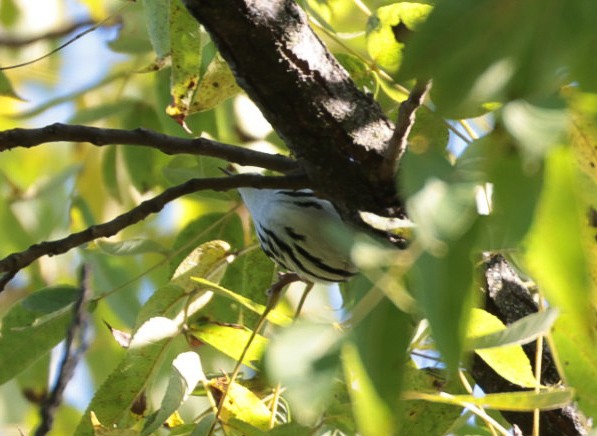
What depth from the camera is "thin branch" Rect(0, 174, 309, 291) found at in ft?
3.81

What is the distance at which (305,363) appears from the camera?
1.91ft

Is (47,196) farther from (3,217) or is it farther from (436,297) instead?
(436,297)

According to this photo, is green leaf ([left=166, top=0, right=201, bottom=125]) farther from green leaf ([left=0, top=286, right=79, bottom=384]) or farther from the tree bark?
green leaf ([left=0, top=286, right=79, bottom=384])

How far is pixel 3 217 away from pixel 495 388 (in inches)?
38.4

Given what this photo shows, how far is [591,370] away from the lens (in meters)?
0.90

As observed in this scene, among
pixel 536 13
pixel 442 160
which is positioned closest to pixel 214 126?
pixel 442 160

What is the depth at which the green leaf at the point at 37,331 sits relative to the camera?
52.6 inches

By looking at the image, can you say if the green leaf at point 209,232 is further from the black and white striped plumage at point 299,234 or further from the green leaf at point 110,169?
the green leaf at point 110,169

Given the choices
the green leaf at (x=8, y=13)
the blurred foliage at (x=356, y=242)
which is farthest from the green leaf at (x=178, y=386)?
the green leaf at (x=8, y=13)

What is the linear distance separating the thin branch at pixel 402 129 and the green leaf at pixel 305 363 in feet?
1.38

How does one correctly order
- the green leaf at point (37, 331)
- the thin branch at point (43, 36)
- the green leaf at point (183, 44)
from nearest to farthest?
the green leaf at point (183, 44) < the green leaf at point (37, 331) < the thin branch at point (43, 36)

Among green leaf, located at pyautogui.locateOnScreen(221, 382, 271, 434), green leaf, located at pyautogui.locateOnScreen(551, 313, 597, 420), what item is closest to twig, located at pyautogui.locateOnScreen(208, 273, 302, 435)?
green leaf, located at pyautogui.locateOnScreen(221, 382, 271, 434)

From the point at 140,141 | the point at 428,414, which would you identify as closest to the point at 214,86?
the point at 140,141

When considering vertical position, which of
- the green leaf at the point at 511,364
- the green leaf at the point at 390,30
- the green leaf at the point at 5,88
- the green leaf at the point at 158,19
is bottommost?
the green leaf at the point at 511,364
